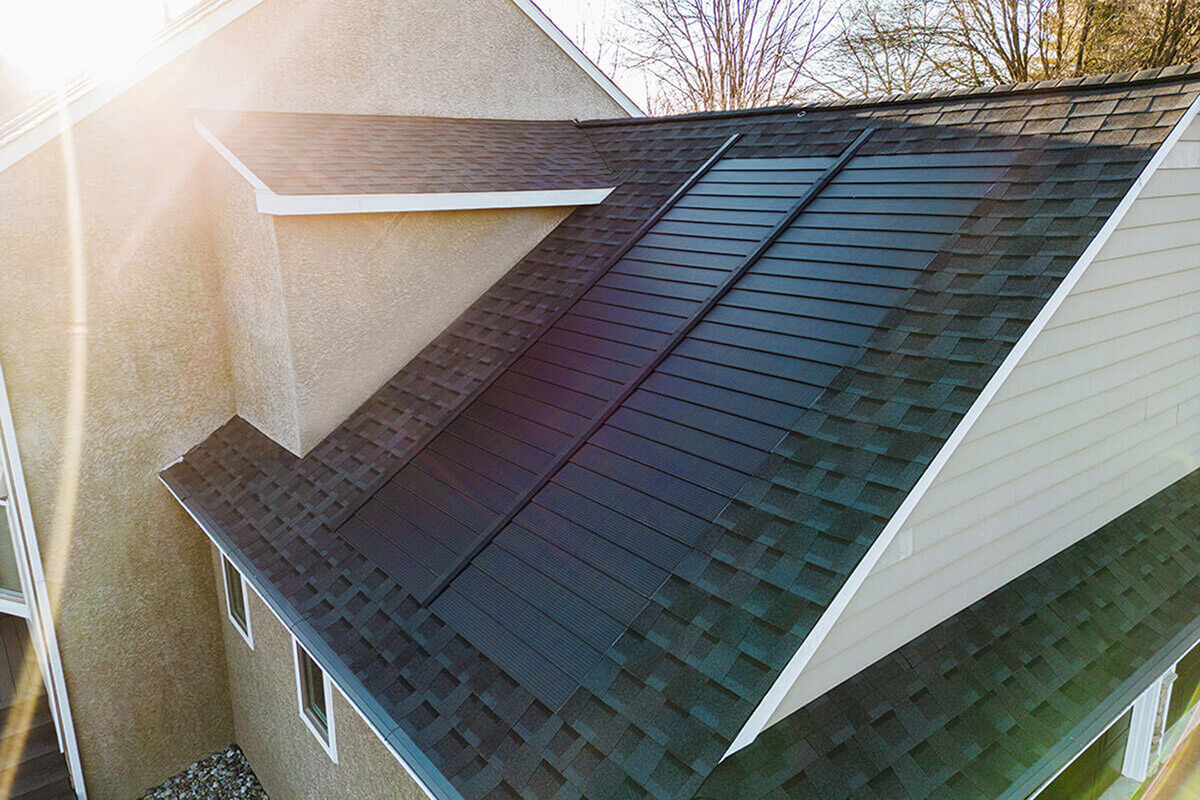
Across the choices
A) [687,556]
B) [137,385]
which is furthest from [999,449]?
[137,385]

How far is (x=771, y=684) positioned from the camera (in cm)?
336

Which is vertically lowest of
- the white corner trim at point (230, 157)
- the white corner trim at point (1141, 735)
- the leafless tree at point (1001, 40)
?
the white corner trim at point (1141, 735)

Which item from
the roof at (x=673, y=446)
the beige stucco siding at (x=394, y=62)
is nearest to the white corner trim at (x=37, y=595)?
the roof at (x=673, y=446)

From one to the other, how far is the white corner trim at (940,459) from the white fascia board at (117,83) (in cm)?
691

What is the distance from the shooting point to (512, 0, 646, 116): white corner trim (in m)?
9.22

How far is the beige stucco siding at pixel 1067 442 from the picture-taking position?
3.96 meters

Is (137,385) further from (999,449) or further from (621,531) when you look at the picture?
(999,449)

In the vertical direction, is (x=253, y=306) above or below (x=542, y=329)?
above

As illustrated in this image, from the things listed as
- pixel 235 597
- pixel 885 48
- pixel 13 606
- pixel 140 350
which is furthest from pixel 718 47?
pixel 13 606

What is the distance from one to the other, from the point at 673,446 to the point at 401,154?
4340mm

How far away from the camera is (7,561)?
7672 mm

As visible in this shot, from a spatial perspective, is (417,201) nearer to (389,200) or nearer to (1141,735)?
(389,200)

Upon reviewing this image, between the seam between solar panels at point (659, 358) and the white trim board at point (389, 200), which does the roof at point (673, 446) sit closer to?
the seam between solar panels at point (659, 358)

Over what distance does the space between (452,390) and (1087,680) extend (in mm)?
4926
